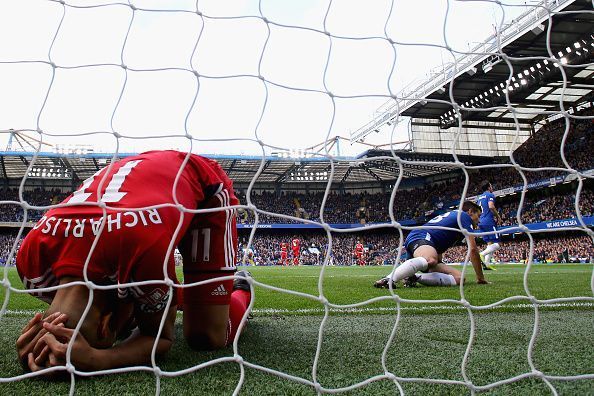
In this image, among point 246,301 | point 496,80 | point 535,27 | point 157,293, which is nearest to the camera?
point 157,293

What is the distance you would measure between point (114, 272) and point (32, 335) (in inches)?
13.2

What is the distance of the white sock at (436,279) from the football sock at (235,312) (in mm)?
3384

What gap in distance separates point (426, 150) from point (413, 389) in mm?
29740

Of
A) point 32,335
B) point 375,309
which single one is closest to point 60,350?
point 32,335

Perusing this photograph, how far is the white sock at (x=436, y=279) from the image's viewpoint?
5.51 metres

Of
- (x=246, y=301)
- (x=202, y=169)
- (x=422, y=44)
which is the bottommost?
(x=246, y=301)

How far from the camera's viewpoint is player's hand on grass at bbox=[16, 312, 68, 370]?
1.57 meters

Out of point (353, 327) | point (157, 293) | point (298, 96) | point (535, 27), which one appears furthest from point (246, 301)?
point (535, 27)

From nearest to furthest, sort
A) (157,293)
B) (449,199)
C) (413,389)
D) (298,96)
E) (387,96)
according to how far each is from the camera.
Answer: (413,389) < (157,293) < (387,96) < (298,96) < (449,199)

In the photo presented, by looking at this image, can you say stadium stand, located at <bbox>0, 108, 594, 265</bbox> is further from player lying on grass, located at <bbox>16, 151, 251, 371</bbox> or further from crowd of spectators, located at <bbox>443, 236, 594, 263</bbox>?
player lying on grass, located at <bbox>16, 151, 251, 371</bbox>

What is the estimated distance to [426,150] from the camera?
2988 centimetres

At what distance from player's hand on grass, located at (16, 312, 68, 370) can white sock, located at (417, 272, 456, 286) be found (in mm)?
4570

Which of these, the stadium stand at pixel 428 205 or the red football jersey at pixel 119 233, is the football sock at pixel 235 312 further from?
the stadium stand at pixel 428 205

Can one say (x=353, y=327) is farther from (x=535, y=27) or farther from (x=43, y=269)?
(x=535, y=27)
